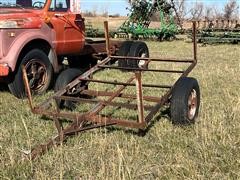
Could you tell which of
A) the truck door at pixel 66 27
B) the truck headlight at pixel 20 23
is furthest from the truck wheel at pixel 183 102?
the truck door at pixel 66 27

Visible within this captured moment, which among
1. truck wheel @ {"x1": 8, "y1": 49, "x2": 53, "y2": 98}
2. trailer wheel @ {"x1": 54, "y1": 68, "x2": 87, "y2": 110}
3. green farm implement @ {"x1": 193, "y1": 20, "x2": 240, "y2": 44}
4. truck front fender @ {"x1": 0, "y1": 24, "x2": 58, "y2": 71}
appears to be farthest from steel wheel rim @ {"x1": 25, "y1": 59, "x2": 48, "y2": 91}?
green farm implement @ {"x1": 193, "y1": 20, "x2": 240, "y2": 44}

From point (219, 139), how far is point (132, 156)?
104cm

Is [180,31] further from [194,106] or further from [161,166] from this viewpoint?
[161,166]

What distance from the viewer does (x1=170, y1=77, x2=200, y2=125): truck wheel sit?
16.7ft

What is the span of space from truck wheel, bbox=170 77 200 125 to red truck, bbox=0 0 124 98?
2775 millimetres

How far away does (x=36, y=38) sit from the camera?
→ 727 centimetres

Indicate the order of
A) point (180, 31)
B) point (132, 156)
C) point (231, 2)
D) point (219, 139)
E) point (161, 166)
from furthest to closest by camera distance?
1. point (231, 2)
2. point (180, 31)
3. point (219, 139)
4. point (132, 156)
5. point (161, 166)

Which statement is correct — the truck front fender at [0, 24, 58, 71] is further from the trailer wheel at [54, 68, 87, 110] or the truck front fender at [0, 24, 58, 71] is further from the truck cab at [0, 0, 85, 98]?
the trailer wheel at [54, 68, 87, 110]

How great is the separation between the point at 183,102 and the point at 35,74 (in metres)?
3.05

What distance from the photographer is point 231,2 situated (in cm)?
3856

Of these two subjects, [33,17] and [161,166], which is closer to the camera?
[161,166]

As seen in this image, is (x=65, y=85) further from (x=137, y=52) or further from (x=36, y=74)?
(x=137, y=52)

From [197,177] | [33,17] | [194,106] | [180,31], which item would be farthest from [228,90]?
[180,31]

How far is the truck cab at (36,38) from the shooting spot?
6891 mm
